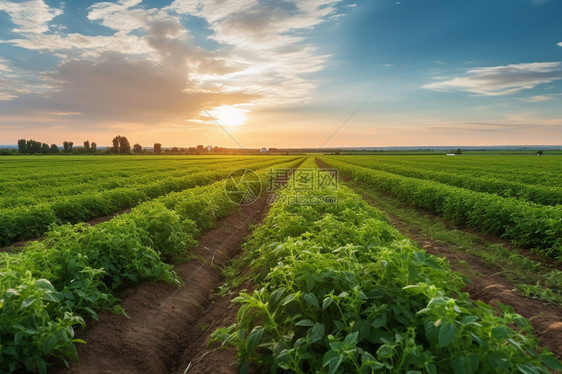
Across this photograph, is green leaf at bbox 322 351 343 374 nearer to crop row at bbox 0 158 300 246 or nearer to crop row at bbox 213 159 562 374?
crop row at bbox 213 159 562 374

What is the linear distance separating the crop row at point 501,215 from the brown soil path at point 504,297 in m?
1.50

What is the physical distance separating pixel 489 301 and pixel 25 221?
10.9 metres

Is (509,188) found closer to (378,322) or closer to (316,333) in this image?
(378,322)

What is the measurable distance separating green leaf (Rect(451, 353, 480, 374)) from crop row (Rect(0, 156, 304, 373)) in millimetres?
2982

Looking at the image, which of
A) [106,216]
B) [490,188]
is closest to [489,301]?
[106,216]

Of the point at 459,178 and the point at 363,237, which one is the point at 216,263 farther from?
the point at 459,178

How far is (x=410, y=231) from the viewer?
965 centimetres

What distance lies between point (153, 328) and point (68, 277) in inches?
46.6

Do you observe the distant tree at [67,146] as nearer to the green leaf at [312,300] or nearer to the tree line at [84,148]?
the tree line at [84,148]

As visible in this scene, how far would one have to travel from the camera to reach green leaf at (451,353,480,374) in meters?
1.91

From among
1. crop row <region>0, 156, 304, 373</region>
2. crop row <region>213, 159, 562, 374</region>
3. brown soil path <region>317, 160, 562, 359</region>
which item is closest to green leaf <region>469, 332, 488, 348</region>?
crop row <region>213, 159, 562, 374</region>

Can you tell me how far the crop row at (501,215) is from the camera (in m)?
7.00

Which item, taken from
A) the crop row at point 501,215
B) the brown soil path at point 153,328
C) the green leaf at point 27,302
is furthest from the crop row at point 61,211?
the crop row at point 501,215

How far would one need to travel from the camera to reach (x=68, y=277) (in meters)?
3.73
